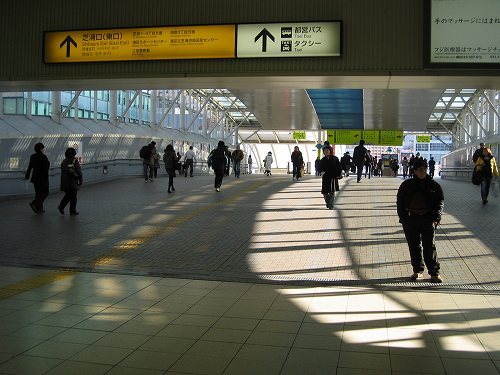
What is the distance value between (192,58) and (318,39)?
2.17m

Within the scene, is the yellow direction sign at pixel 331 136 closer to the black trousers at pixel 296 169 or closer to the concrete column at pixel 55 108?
the black trousers at pixel 296 169

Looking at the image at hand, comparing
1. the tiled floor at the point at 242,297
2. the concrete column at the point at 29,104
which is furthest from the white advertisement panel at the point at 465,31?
the concrete column at the point at 29,104

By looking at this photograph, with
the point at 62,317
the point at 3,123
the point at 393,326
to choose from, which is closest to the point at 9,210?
the point at 3,123

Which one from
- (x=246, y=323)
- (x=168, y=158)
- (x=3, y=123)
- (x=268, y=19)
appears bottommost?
(x=246, y=323)

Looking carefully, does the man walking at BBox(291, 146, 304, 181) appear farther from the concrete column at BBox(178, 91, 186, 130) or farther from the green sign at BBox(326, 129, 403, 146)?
the green sign at BBox(326, 129, 403, 146)

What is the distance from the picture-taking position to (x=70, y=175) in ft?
39.4

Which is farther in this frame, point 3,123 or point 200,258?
point 3,123

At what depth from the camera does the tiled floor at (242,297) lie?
4059 millimetres

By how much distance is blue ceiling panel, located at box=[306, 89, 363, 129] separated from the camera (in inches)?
1141

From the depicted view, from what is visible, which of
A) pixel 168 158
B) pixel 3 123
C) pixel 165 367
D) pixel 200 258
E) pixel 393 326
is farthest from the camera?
pixel 3 123

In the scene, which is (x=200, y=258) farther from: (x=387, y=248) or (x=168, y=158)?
(x=168, y=158)

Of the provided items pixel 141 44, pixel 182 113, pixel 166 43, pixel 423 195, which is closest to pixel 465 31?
pixel 423 195

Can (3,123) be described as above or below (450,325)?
above

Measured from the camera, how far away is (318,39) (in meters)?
8.66
